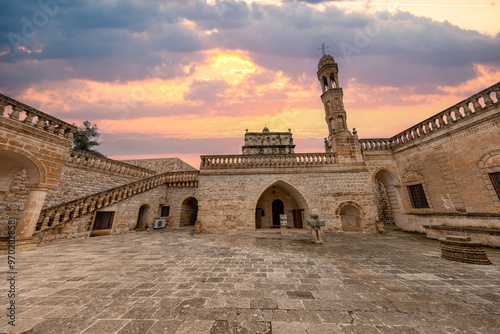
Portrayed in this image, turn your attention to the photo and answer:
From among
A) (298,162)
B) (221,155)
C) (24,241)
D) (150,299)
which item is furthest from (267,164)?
(24,241)

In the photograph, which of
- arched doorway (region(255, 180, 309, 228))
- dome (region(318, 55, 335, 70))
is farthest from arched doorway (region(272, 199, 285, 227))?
dome (region(318, 55, 335, 70))

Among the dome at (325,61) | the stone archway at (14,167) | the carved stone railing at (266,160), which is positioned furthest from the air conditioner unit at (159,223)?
the dome at (325,61)

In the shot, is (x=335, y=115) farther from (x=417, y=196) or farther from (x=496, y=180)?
(x=496, y=180)

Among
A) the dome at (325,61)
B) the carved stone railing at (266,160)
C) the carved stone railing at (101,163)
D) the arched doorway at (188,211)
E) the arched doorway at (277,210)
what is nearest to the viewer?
the carved stone railing at (101,163)

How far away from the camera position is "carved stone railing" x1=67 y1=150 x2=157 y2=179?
10.6 metres

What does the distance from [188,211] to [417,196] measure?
18.3 metres

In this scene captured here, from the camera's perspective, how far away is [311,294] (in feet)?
10.2

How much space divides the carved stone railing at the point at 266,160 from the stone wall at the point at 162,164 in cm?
1112

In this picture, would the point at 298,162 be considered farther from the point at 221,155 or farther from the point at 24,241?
the point at 24,241

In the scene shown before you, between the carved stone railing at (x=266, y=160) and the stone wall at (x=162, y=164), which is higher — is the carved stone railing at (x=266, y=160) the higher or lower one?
the lower one

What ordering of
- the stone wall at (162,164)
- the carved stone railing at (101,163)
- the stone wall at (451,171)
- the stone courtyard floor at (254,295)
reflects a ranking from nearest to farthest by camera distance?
the stone courtyard floor at (254,295) < the stone wall at (451,171) < the carved stone railing at (101,163) < the stone wall at (162,164)

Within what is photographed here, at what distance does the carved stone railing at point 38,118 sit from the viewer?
602 centimetres

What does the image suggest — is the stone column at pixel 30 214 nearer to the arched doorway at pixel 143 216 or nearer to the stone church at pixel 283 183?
the stone church at pixel 283 183

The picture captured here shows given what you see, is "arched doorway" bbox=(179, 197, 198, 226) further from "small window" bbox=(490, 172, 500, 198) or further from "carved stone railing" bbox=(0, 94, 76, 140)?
"small window" bbox=(490, 172, 500, 198)
